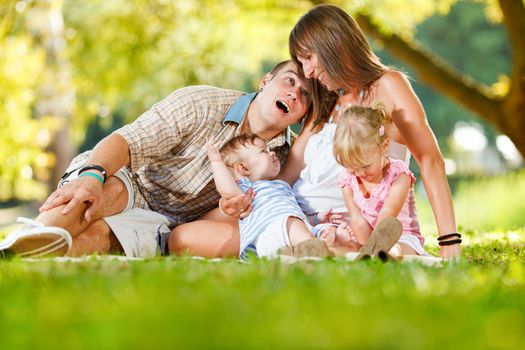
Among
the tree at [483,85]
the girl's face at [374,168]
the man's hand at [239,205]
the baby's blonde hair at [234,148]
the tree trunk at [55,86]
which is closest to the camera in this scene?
the girl's face at [374,168]

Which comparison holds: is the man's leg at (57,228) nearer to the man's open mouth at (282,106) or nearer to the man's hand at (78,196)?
the man's hand at (78,196)

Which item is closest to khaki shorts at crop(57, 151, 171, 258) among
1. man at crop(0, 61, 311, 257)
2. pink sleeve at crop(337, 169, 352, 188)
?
man at crop(0, 61, 311, 257)

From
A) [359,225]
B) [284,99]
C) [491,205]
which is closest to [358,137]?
[359,225]

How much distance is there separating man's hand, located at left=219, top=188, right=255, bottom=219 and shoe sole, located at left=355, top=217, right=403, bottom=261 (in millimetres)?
988

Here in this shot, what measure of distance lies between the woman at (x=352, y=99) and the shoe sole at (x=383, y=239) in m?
0.88

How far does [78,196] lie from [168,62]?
1231 cm

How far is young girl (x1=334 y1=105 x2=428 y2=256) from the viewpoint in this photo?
13.5ft

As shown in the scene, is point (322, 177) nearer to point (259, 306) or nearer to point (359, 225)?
point (359, 225)

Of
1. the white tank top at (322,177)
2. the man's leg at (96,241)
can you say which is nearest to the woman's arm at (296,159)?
the white tank top at (322,177)

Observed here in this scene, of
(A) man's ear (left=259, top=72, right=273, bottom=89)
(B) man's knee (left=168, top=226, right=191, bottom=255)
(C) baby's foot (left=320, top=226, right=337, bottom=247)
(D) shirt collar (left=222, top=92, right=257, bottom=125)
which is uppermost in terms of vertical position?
(A) man's ear (left=259, top=72, right=273, bottom=89)

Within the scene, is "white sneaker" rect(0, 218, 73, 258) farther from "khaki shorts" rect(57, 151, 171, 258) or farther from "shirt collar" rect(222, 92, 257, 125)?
"shirt collar" rect(222, 92, 257, 125)

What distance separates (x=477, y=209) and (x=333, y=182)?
7.23 meters

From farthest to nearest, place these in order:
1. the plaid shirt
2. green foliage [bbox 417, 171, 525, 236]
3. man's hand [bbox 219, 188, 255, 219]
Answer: green foliage [bbox 417, 171, 525, 236]
the plaid shirt
man's hand [bbox 219, 188, 255, 219]

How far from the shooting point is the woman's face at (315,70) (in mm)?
4566
